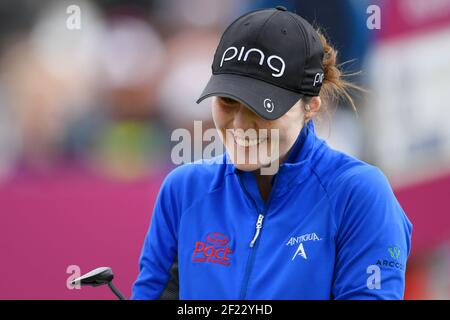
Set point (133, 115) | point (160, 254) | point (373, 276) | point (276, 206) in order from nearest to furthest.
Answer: point (373, 276), point (276, 206), point (160, 254), point (133, 115)

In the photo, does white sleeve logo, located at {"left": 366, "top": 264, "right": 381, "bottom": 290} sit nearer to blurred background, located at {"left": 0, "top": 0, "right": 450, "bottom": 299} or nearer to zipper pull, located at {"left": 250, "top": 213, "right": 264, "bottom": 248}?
zipper pull, located at {"left": 250, "top": 213, "right": 264, "bottom": 248}

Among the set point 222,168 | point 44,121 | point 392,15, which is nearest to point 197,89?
point 44,121

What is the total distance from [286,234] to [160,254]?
378 millimetres

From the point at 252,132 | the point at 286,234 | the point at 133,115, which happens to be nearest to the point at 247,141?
the point at 252,132

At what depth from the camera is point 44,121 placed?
16.2ft

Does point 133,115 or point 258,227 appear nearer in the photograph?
point 258,227

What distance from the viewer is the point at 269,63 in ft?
6.31

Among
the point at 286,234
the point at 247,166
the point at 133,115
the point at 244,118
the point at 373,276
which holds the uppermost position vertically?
the point at 133,115

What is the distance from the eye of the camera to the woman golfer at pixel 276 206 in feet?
6.11

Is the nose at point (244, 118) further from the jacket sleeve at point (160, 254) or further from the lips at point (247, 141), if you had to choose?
the jacket sleeve at point (160, 254)

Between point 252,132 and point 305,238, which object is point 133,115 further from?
point 305,238

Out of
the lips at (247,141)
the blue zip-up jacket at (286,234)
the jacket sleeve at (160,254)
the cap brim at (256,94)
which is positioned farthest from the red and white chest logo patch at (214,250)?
the cap brim at (256,94)

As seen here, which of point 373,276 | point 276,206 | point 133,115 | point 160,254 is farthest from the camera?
point 133,115

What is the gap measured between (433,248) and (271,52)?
334cm
